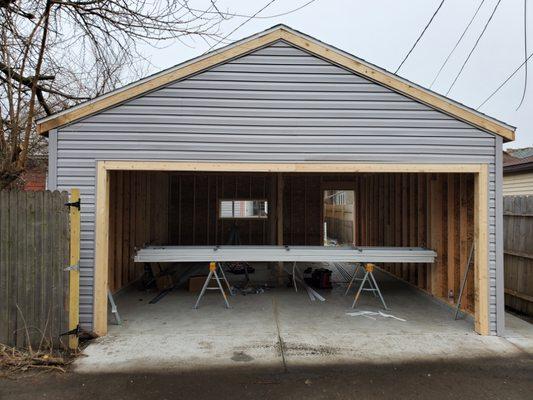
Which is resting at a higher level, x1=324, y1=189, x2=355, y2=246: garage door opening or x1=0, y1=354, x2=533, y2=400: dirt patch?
x1=324, y1=189, x2=355, y2=246: garage door opening

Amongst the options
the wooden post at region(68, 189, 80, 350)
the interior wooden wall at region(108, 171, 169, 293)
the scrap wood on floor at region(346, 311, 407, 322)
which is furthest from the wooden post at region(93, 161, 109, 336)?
the scrap wood on floor at region(346, 311, 407, 322)

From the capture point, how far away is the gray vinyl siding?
16.1 feet

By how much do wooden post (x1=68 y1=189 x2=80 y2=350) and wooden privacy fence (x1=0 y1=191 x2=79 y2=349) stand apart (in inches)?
0.5

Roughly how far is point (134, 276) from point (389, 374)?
6.20m

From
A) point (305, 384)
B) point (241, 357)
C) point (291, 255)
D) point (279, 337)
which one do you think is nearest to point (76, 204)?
point (241, 357)

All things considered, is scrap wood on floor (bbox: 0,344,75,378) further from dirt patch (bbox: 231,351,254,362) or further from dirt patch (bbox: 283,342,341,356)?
dirt patch (bbox: 283,342,341,356)

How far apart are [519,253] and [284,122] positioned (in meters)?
5.24

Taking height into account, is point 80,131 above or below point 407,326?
above

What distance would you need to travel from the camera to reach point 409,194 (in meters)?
7.67

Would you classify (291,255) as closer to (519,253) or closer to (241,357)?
(241,357)

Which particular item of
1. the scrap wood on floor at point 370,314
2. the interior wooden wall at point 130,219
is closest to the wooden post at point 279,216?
the scrap wood on floor at point 370,314

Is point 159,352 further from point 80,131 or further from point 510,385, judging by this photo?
point 510,385

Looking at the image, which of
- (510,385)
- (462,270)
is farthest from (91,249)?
(462,270)

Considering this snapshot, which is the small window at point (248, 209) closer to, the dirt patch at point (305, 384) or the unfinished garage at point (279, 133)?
the unfinished garage at point (279, 133)
